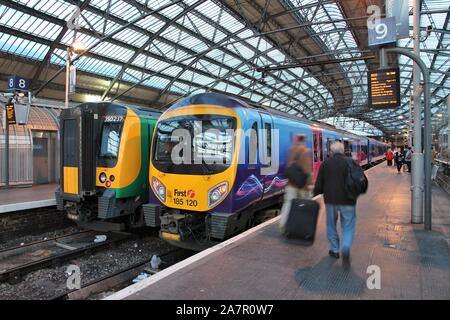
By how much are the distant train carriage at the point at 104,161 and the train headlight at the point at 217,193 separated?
103 inches

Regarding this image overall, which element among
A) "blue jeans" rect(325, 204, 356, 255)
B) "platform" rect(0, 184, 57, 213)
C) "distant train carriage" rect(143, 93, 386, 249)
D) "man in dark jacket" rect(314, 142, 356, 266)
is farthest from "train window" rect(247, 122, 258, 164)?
"platform" rect(0, 184, 57, 213)

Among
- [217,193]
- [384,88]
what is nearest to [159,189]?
[217,193]

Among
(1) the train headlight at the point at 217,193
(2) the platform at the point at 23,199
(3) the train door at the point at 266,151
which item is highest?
(3) the train door at the point at 266,151

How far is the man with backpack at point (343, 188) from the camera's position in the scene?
15.2ft

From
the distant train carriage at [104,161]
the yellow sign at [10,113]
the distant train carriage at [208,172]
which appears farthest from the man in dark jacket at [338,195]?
the yellow sign at [10,113]

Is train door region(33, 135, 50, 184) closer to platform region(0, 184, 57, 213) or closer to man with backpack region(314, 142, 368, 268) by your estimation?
platform region(0, 184, 57, 213)

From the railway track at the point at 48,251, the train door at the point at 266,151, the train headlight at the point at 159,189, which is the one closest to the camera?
the railway track at the point at 48,251

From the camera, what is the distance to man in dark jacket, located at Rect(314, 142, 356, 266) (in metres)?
4.70

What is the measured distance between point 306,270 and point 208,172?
8.53ft

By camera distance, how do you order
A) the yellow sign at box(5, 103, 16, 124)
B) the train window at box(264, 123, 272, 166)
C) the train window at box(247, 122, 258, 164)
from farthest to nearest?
the yellow sign at box(5, 103, 16, 124), the train window at box(264, 123, 272, 166), the train window at box(247, 122, 258, 164)

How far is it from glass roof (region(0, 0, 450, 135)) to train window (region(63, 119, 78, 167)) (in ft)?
31.6

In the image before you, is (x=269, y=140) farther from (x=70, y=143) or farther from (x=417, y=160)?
(x=70, y=143)

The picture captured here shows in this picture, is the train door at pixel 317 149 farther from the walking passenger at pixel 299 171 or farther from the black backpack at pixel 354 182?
the black backpack at pixel 354 182
